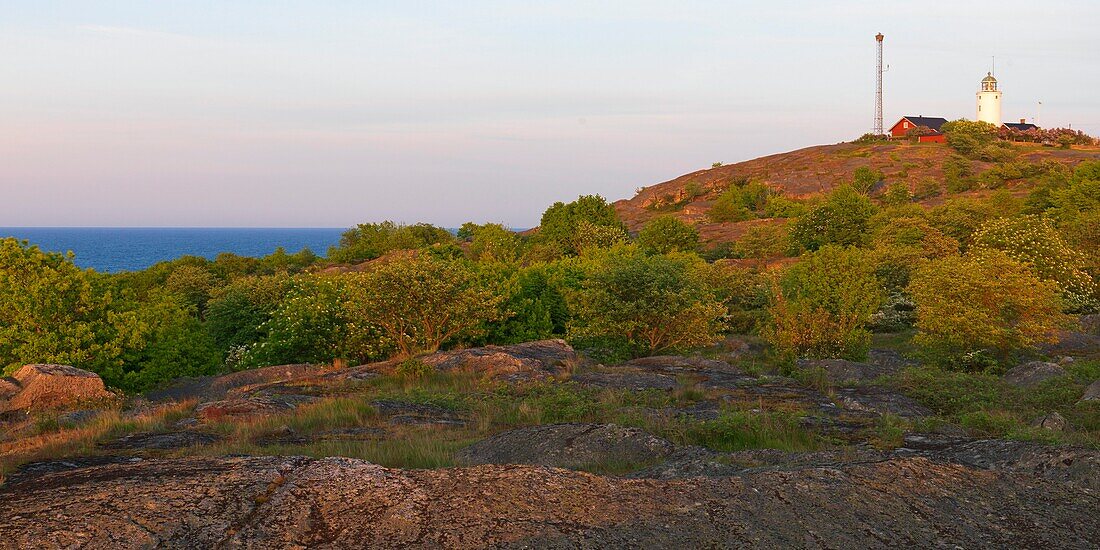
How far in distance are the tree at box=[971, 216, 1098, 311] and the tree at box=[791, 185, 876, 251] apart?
26.9 metres

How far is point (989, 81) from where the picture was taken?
440ft

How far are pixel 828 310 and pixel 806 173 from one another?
101 m

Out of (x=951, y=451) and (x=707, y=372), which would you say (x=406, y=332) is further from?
(x=951, y=451)

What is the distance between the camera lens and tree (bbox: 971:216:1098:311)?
36.2m

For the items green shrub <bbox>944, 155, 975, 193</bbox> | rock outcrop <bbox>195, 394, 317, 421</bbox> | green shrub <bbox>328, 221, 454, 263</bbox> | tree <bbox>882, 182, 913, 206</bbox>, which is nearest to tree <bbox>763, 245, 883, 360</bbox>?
rock outcrop <bbox>195, 394, 317, 421</bbox>

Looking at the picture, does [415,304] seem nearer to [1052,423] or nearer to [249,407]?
[249,407]

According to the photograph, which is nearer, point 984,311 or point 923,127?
point 984,311

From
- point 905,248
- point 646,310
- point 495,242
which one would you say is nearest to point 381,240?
point 495,242

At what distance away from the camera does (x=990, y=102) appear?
135000mm

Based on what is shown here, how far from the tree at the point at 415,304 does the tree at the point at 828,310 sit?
11.4 metres

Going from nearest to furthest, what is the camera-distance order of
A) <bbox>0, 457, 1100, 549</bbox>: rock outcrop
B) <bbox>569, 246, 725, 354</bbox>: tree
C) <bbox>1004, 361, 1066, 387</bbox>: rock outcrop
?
<bbox>0, 457, 1100, 549</bbox>: rock outcrop, <bbox>1004, 361, 1066, 387</bbox>: rock outcrop, <bbox>569, 246, 725, 354</bbox>: tree

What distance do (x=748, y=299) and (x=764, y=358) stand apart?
19.1m

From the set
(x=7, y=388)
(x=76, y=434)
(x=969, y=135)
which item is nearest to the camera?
(x=76, y=434)

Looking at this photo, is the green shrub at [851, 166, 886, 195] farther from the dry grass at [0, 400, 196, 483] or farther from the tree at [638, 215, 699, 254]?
the dry grass at [0, 400, 196, 483]
